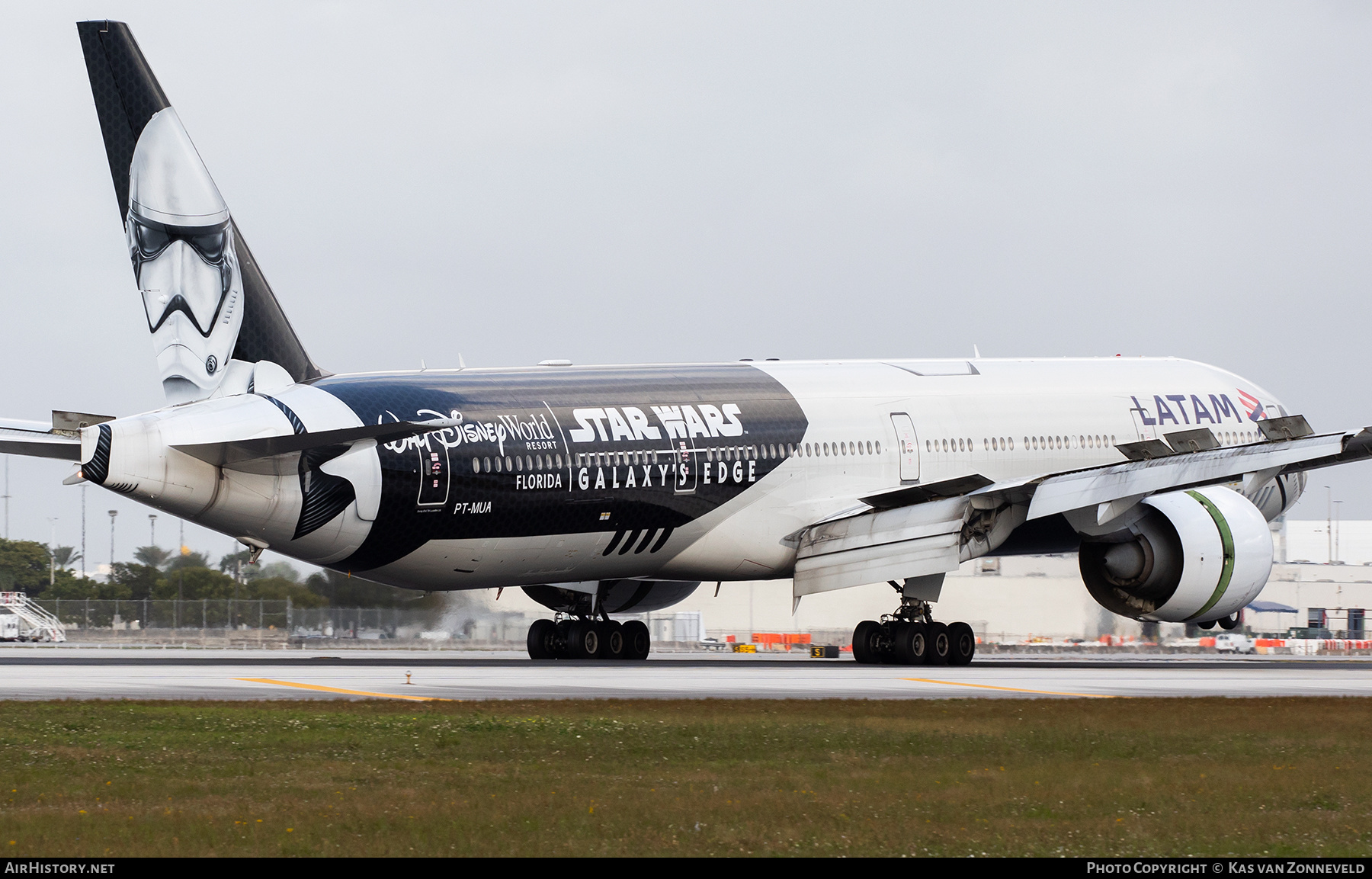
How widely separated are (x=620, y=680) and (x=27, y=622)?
47.9 m

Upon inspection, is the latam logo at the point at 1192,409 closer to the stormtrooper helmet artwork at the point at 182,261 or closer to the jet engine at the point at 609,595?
the jet engine at the point at 609,595

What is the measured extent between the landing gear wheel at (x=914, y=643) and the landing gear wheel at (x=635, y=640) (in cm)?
599

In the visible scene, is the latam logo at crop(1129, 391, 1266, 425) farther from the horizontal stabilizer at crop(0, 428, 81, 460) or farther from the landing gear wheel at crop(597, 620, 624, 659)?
the horizontal stabilizer at crop(0, 428, 81, 460)

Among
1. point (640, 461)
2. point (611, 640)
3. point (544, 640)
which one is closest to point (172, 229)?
point (640, 461)

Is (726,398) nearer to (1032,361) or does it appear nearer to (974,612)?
(1032,361)

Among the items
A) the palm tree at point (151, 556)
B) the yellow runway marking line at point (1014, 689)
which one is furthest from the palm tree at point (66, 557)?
the yellow runway marking line at point (1014, 689)

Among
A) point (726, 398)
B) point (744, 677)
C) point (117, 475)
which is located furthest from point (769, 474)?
point (117, 475)

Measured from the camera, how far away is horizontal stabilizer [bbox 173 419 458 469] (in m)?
28.7

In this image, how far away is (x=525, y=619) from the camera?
51938 mm

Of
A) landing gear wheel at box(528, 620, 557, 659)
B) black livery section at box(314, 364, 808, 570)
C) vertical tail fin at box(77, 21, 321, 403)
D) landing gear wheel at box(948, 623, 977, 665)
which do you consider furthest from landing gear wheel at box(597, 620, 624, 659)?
vertical tail fin at box(77, 21, 321, 403)

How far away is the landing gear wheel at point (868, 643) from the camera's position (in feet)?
120

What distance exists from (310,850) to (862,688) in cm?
1611

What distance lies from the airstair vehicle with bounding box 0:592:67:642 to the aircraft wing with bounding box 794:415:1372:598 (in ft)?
131

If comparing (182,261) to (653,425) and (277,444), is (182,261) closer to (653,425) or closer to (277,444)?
(277,444)
